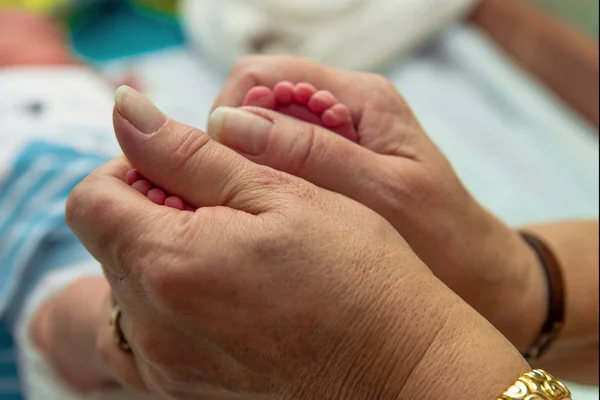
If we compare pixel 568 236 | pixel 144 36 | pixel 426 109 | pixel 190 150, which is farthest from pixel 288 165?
pixel 144 36

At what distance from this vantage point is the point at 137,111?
44cm

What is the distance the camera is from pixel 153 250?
394mm

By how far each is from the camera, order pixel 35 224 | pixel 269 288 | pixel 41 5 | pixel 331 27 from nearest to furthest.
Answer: pixel 269 288 → pixel 35 224 → pixel 331 27 → pixel 41 5

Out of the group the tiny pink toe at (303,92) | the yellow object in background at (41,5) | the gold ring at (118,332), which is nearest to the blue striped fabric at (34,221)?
the gold ring at (118,332)

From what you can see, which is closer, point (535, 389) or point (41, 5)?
point (535, 389)

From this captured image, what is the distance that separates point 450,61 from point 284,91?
81cm

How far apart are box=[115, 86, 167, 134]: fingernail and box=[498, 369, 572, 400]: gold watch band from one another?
0.31m

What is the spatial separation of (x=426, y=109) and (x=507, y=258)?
1.87 feet

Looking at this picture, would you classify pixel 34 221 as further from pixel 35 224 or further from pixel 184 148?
pixel 184 148

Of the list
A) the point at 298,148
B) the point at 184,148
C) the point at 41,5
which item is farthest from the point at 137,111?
the point at 41,5

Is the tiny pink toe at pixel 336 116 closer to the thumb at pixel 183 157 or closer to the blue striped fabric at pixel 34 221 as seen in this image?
the thumb at pixel 183 157

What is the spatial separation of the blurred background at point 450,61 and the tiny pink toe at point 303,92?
0.50 metres

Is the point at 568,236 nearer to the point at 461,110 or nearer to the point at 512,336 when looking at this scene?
the point at 512,336

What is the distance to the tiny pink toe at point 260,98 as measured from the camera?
57 cm
